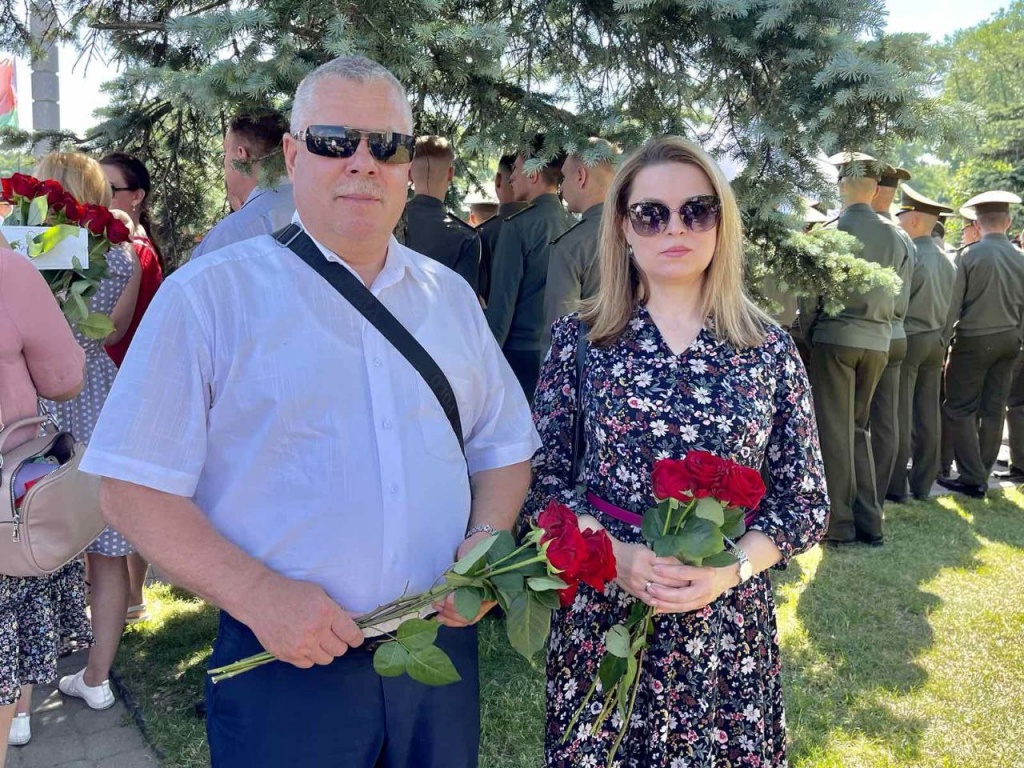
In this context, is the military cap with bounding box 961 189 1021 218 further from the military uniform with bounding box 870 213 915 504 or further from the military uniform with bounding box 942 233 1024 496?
the military uniform with bounding box 870 213 915 504

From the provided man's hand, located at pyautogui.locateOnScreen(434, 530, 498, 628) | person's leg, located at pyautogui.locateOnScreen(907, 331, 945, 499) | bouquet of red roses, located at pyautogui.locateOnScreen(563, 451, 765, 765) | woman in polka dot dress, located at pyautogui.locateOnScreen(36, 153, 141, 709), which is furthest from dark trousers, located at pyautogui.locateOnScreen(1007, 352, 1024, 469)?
man's hand, located at pyautogui.locateOnScreen(434, 530, 498, 628)

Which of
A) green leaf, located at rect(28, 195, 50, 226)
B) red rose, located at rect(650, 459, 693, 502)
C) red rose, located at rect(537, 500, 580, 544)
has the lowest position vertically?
red rose, located at rect(537, 500, 580, 544)

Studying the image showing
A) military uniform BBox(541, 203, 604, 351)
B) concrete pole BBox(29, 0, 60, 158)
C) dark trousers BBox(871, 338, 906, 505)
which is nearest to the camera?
military uniform BBox(541, 203, 604, 351)

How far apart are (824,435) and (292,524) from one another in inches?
201

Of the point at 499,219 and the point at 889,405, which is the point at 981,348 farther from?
the point at 499,219

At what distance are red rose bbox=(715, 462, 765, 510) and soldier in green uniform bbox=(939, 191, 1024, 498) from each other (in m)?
6.80

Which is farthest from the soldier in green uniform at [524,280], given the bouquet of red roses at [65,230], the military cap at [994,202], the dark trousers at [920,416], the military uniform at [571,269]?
the military cap at [994,202]

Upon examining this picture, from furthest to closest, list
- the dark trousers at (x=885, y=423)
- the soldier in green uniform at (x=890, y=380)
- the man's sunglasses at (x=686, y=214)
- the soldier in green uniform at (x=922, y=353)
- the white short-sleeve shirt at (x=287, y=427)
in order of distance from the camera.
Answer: the soldier in green uniform at (x=922, y=353), the dark trousers at (x=885, y=423), the soldier in green uniform at (x=890, y=380), the man's sunglasses at (x=686, y=214), the white short-sleeve shirt at (x=287, y=427)

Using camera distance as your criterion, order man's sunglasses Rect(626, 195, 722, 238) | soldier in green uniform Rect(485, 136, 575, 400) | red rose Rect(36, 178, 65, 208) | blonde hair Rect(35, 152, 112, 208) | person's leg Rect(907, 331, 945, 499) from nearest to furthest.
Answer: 1. man's sunglasses Rect(626, 195, 722, 238)
2. red rose Rect(36, 178, 65, 208)
3. blonde hair Rect(35, 152, 112, 208)
4. soldier in green uniform Rect(485, 136, 575, 400)
5. person's leg Rect(907, 331, 945, 499)

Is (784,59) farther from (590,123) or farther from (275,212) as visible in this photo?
(275,212)

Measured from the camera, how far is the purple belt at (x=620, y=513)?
2.20 m

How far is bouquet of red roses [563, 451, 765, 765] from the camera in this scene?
1.81m

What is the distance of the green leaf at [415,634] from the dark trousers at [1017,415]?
8.30 m

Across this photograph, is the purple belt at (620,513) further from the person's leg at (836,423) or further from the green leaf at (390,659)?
the person's leg at (836,423)
